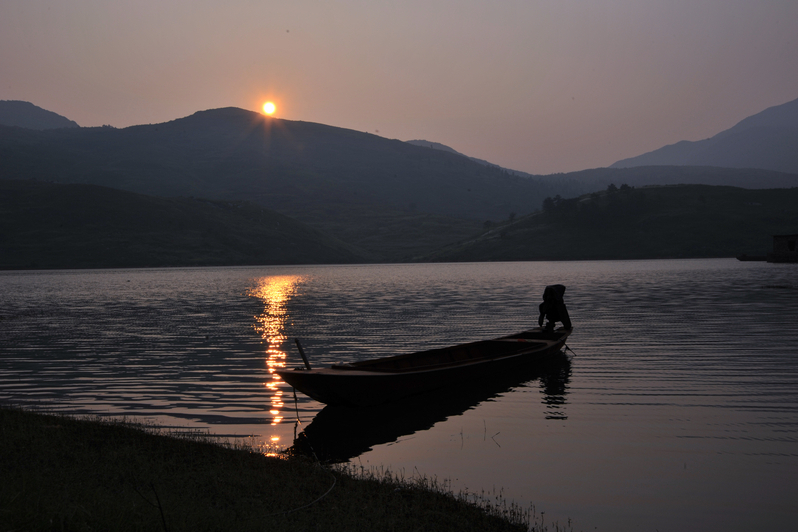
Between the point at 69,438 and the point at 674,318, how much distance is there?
42.4m

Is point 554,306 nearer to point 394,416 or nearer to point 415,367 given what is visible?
point 415,367

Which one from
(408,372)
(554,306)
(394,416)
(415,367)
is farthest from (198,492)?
(554,306)

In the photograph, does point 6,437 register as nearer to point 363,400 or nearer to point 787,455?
point 363,400

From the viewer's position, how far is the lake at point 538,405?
12773mm

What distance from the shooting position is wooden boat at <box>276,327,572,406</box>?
58.7ft

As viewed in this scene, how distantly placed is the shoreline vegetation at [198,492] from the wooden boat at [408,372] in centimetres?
360

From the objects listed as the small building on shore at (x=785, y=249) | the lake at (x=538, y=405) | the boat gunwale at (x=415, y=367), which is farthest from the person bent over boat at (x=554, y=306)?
the small building on shore at (x=785, y=249)

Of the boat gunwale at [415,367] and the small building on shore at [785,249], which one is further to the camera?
the small building on shore at [785,249]

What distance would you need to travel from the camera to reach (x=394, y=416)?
62.4ft

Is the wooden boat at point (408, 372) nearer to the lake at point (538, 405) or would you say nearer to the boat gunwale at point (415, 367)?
the boat gunwale at point (415, 367)

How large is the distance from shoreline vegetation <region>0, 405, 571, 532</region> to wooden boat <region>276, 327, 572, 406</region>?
3.60 m

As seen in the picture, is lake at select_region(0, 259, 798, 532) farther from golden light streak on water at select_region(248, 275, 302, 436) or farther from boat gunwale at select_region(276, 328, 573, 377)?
boat gunwale at select_region(276, 328, 573, 377)

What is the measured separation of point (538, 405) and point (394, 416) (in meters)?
4.89

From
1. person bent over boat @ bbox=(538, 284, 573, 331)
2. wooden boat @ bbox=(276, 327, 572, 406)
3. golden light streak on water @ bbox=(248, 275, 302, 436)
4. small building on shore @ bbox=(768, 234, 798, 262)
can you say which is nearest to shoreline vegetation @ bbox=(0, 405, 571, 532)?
wooden boat @ bbox=(276, 327, 572, 406)
